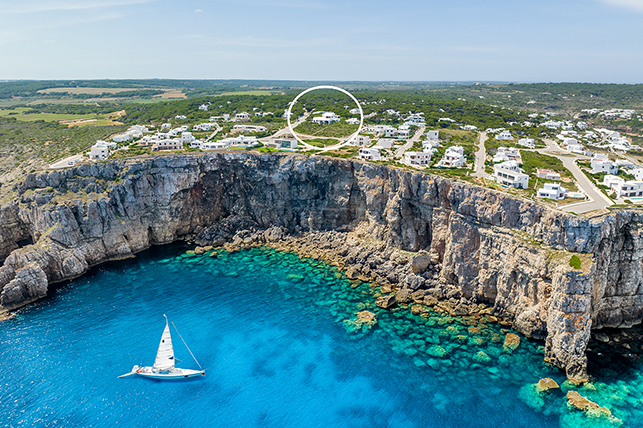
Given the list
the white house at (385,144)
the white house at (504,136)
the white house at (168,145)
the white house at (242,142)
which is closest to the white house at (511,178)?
the white house at (385,144)

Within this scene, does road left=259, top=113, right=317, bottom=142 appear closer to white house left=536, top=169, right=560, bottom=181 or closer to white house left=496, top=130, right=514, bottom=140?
white house left=496, top=130, right=514, bottom=140

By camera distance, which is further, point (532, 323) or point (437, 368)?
point (532, 323)

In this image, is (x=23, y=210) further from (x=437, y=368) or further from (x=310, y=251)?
(x=437, y=368)

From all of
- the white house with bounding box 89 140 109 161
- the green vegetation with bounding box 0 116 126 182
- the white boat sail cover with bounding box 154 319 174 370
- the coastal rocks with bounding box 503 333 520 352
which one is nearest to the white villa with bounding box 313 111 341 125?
the green vegetation with bounding box 0 116 126 182

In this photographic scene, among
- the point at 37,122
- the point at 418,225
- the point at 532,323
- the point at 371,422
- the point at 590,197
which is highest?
the point at 37,122

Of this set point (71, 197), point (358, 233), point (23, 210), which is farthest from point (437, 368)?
point (23, 210)

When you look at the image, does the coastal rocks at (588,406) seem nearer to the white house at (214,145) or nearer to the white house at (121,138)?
the white house at (214,145)
